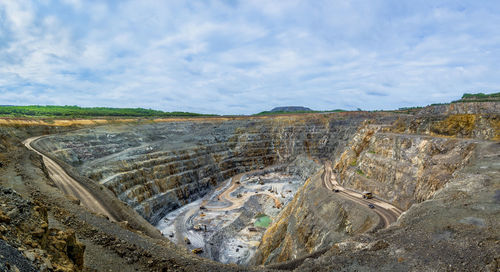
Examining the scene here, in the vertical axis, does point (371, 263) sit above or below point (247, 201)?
above

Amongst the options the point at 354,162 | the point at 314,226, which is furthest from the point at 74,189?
the point at 354,162

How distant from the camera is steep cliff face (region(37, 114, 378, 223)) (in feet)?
189

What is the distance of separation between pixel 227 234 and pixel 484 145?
4665 centimetres

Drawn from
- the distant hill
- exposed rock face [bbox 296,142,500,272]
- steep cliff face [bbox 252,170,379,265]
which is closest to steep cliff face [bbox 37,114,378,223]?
steep cliff face [bbox 252,170,379,265]

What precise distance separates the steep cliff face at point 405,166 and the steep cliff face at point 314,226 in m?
7.70

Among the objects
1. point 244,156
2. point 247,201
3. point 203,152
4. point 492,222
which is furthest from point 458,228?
point 244,156

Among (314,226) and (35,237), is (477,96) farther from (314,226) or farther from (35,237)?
(35,237)

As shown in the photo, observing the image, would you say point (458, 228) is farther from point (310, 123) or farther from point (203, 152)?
point (310, 123)

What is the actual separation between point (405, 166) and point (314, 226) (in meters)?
19.7

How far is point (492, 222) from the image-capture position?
1875 centimetres

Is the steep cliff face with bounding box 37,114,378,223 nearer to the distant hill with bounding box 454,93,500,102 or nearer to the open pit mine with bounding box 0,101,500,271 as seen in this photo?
the open pit mine with bounding box 0,101,500,271

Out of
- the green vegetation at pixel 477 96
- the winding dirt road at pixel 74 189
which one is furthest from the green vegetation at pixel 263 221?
the green vegetation at pixel 477 96

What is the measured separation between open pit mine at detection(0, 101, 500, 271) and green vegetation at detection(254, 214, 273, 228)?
262mm

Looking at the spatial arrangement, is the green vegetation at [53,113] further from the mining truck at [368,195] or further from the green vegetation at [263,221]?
the mining truck at [368,195]
